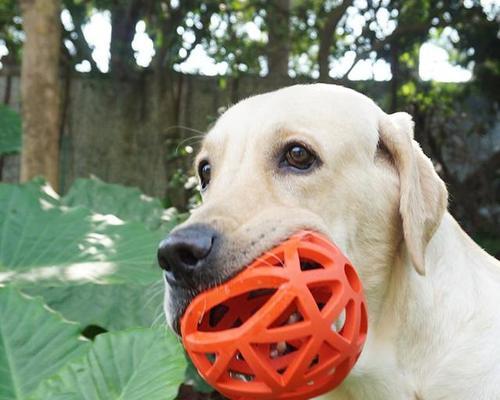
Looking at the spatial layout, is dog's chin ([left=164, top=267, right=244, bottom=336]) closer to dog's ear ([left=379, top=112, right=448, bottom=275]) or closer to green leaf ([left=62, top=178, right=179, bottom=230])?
dog's ear ([left=379, top=112, right=448, bottom=275])

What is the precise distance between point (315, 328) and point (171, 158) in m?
6.56

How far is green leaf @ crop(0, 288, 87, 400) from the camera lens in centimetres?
262

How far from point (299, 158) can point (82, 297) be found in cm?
161

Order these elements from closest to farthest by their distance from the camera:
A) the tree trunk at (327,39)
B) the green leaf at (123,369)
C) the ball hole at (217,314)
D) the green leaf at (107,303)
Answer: the ball hole at (217,314)
the green leaf at (123,369)
the green leaf at (107,303)
the tree trunk at (327,39)

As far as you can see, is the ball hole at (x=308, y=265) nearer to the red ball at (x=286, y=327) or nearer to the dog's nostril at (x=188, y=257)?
the red ball at (x=286, y=327)

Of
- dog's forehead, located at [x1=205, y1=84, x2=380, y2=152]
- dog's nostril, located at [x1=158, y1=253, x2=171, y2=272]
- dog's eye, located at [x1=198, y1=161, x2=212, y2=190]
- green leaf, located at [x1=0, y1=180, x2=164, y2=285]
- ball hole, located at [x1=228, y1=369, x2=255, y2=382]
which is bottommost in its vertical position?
green leaf, located at [x1=0, y1=180, x2=164, y2=285]

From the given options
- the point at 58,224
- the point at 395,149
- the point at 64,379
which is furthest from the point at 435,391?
the point at 58,224

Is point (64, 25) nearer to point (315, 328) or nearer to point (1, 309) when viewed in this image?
point (1, 309)

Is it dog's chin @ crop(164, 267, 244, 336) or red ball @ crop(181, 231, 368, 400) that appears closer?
red ball @ crop(181, 231, 368, 400)

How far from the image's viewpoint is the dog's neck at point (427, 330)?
89.9 inches

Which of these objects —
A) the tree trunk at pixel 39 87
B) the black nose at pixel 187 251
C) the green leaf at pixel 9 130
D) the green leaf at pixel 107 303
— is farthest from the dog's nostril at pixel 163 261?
the green leaf at pixel 9 130

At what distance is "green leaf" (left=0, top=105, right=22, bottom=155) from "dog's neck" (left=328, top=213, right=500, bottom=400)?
4.29 m

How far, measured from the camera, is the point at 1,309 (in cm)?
269

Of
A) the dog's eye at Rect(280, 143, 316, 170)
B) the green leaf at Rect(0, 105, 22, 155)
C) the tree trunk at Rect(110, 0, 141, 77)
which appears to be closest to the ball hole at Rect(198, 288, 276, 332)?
the dog's eye at Rect(280, 143, 316, 170)
